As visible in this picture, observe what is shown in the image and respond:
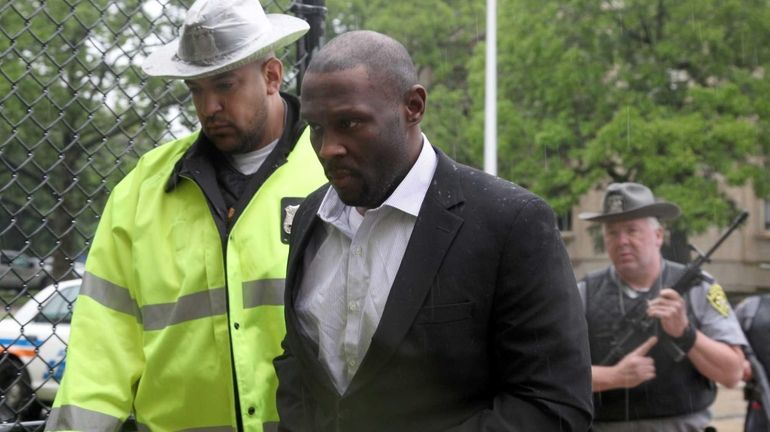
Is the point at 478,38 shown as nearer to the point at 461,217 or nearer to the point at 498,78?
the point at 498,78

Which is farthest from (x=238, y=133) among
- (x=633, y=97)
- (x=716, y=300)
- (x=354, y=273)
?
(x=633, y=97)

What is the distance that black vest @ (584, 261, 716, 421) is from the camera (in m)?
4.79

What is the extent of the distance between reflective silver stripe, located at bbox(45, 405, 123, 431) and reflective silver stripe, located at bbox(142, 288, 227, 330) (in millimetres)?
278

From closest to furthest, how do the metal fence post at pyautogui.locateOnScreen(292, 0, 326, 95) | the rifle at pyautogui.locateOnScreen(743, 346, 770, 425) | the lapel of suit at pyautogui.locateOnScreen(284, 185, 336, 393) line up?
the lapel of suit at pyautogui.locateOnScreen(284, 185, 336, 393), the metal fence post at pyautogui.locateOnScreen(292, 0, 326, 95), the rifle at pyautogui.locateOnScreen(743, 346, 770, 425)

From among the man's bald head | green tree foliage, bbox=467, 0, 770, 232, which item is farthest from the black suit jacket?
green tree foliage, bbox=467, 0, 770, 232

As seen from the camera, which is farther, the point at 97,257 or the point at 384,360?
the point at 97,257

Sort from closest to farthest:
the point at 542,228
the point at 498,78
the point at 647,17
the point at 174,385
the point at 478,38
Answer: the point at 542,228 < the point at 174,385 < the point at 647,17 < the point at 498,78 < the point at 478,38

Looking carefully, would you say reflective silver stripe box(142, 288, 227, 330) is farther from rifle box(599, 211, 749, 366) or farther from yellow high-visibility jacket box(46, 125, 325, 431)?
rifle box(599, 211, 749, 366)

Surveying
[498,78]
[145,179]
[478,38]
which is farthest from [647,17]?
[145,179]

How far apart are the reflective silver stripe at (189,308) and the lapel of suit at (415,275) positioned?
0.74 meters

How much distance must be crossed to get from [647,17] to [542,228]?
22.7 m

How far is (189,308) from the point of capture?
2955 millimetres

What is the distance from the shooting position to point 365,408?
231cm

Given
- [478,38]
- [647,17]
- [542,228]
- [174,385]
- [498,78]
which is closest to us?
[542,228]
